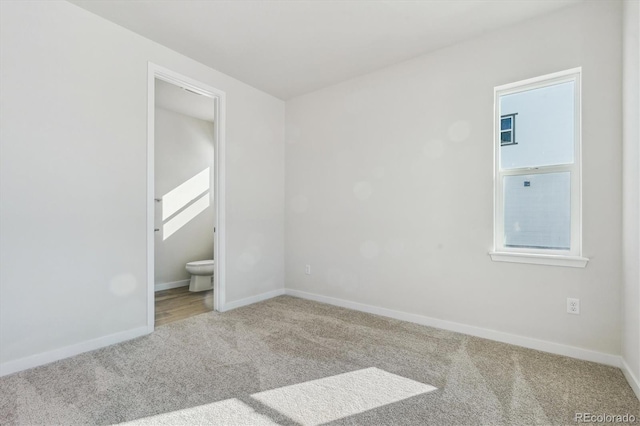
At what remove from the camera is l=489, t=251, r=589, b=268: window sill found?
2332 mm

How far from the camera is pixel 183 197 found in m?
4.91

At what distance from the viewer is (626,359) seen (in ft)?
A: 6.87

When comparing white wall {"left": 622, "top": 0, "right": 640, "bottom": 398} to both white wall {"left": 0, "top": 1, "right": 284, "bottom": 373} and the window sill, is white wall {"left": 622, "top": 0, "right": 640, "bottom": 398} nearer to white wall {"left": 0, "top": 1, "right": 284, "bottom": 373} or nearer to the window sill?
the window sill

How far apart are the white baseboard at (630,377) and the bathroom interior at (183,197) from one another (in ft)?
12.9

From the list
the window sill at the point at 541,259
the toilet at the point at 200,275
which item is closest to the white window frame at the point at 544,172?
the window sill at the point at 541,259

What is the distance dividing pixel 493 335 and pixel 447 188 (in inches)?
52.6

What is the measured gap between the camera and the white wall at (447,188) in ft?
7.48

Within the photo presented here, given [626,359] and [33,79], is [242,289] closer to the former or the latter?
[33,79]

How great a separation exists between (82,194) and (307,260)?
2.46 m

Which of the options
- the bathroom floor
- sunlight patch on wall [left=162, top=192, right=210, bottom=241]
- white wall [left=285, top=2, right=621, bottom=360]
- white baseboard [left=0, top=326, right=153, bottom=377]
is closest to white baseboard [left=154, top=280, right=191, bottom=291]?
the bathroom floor

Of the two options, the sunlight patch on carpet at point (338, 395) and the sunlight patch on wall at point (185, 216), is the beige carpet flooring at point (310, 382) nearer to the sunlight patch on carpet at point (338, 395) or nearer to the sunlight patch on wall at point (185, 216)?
the sunlight patch on carpet at point (338, 395)

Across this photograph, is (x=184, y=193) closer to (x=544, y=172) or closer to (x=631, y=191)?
(x=544, y=172)

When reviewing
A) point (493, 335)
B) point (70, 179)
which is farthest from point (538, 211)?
point (70, 179)

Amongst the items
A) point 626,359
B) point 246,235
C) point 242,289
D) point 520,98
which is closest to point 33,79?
point 246,235
